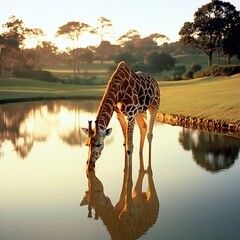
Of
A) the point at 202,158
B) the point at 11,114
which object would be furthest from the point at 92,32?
the point at 202,158

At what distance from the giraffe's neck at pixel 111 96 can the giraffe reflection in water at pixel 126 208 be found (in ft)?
5.33

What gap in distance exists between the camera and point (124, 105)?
41.8 feet

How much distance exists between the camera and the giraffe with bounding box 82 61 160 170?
11.4 m

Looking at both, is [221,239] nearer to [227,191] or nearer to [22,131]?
[227,191]

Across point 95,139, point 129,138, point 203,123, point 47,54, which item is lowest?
point 203,123

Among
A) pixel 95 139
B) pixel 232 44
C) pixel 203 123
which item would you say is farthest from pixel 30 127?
pixel 232 44

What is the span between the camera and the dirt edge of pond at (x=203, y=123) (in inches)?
787

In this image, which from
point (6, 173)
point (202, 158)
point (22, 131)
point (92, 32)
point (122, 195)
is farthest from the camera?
point (92, 32)

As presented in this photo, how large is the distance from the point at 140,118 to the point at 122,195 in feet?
16.0

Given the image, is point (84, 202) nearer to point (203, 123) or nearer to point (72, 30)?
point (203, 123)

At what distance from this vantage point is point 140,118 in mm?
14914

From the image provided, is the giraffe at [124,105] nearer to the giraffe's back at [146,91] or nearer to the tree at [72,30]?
the giraffe's back at [146,91]

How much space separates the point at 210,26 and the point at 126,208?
61433mm

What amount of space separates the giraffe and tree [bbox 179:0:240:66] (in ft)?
178
